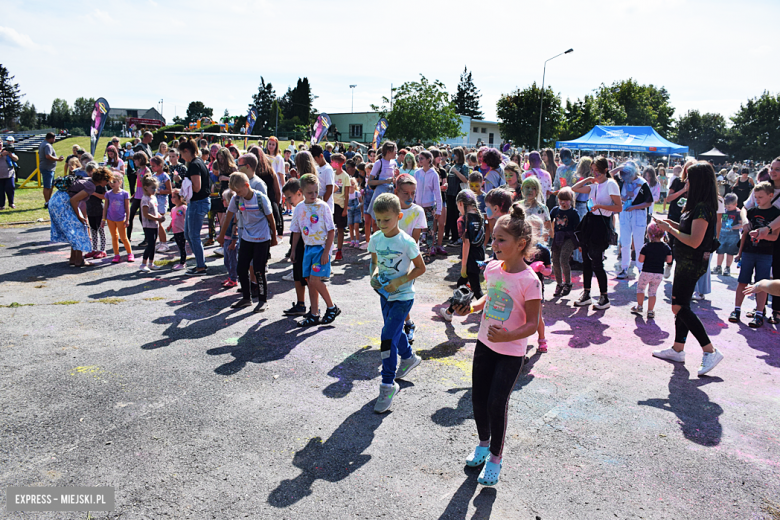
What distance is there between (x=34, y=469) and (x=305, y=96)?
102 m

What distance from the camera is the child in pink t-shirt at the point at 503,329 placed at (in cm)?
301

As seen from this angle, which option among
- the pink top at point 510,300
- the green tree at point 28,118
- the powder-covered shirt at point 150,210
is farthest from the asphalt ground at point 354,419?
the green tree at point 28,118

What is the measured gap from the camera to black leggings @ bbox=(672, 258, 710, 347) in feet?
16.0

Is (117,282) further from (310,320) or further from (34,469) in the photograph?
(34,469)

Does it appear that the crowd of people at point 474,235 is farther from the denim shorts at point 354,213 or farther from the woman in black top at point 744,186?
the woman in black top at point 744,186

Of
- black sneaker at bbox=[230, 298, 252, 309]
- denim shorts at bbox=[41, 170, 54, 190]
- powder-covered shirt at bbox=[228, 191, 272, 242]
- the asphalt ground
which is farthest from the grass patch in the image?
denim shorts at bbox=[41, 170, 54, 190]

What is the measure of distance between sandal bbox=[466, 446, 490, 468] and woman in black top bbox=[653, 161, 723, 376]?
9.59ft

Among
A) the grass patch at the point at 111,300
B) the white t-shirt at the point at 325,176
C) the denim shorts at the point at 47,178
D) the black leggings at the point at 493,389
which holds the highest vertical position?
the white t-shirt at the point at 325,176

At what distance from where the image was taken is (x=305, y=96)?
97.9 meters

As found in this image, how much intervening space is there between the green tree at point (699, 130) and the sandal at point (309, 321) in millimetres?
105978

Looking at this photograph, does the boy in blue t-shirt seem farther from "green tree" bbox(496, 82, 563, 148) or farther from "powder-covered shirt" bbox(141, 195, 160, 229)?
"green tree" bbox(496, 82, 563, 148)

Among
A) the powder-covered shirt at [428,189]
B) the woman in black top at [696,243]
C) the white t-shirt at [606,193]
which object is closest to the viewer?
the woman in black top at [696,243]

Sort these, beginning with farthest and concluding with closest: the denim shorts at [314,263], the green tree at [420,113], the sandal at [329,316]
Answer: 1. the green tree at [420,113]
2. the sandal at [329,316]
3. the denim shorts at [314,263]

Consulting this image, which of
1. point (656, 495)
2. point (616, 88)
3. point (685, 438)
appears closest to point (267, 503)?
point (656, 495)
